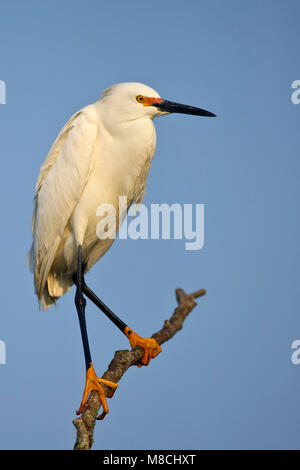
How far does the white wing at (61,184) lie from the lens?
13.2 feet

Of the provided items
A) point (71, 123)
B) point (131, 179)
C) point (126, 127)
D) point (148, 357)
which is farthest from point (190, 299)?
point (71, 123)

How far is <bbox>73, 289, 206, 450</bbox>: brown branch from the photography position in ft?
8.25

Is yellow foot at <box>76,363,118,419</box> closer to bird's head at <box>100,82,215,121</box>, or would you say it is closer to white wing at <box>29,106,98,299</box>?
white wing at <box>29,106,98,299</box>

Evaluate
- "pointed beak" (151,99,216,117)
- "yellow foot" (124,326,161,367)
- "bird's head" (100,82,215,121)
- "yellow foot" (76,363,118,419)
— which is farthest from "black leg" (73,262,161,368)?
"pointed beak" (151,99,216,117)

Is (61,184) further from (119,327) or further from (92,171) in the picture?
(119,327)

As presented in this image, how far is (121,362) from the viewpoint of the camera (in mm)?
3172

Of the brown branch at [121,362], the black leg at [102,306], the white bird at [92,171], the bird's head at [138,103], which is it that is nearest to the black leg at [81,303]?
the white bird at [92,171]

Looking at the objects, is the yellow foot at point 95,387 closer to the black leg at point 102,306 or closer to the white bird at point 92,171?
the white bird at point 92,171

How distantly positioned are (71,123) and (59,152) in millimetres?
250

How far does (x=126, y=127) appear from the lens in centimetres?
397

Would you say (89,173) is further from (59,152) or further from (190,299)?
(190,299)

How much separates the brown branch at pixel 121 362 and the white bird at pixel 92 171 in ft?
1.15

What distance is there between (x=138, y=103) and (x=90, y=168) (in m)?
0.60

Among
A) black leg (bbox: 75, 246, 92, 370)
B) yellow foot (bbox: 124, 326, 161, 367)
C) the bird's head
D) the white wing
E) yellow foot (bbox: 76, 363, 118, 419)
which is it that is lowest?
yellow foot (bbox: 76, 363, 118, 419)
